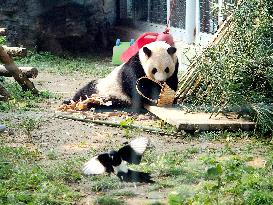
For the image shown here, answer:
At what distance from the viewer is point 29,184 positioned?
5.15 m

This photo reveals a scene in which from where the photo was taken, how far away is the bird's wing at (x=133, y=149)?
5.28 meters

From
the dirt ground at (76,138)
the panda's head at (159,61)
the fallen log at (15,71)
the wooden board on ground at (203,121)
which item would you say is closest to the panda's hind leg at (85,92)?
the dirt ground at (76,138)

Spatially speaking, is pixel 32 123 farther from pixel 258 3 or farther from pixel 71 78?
pixel 71 78

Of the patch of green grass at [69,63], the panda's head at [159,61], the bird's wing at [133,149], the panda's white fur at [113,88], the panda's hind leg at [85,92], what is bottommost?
the patch of green grass at [69,63]

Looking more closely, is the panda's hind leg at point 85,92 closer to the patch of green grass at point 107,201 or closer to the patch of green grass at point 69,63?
the patch of green grass at point 69,63

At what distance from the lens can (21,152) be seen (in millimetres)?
6238

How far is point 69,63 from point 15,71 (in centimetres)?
468

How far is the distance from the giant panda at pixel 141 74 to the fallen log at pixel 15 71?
1.43 m

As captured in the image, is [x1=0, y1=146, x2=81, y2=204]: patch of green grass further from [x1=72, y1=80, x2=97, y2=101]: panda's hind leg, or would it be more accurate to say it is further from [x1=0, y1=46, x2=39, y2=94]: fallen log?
[x1=0, y1=46, x2=39, y2=94]: fallen log

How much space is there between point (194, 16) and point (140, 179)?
777cm

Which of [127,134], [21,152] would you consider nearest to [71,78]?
[127,134]

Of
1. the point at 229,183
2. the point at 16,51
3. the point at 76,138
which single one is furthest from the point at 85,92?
the point at 229,183

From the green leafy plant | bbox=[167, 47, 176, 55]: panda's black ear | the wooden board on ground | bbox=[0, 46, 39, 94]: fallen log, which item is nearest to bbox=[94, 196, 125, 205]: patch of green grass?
the wooden board on ground

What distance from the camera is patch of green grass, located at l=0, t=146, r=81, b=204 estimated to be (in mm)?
4738
